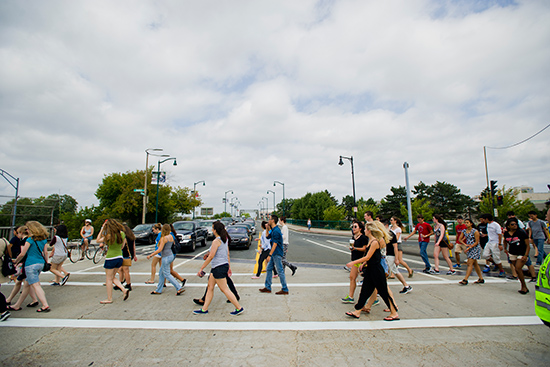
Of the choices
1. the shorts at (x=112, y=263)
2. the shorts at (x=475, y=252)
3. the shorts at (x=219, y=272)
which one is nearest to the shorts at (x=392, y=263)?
the shorts at (x=475, y=252)

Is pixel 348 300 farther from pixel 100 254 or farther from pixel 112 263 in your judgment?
pixel 100 254

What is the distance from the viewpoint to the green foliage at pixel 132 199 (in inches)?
1467

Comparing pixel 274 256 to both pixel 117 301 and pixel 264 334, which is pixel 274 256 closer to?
pixel 264 334

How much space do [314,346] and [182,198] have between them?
144 feet

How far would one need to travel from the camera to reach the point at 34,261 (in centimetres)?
526

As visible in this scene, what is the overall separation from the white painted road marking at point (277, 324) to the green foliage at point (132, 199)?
111 feet

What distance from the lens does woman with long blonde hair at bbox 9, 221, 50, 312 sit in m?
5.18

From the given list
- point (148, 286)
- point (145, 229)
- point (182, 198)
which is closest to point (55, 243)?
point (148, 286)

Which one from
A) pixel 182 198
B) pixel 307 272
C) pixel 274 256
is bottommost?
pixel 307 272

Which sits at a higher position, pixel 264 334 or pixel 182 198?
pixel 182 198

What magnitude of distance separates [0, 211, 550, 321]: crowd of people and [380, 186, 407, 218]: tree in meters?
56.5

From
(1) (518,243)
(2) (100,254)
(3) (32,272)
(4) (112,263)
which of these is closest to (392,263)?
(1) (518,243)

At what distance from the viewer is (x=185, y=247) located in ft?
50.1

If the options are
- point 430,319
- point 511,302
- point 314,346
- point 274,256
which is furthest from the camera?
point 274,256
